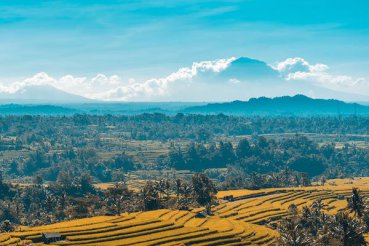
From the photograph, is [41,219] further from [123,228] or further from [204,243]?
[204,243]

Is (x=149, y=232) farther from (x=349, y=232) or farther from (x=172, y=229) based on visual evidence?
(x=349, y=232)

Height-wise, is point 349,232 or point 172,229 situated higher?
point 349,232

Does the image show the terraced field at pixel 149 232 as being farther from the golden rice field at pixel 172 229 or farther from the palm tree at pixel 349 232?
the palm tree at pixel 349 232

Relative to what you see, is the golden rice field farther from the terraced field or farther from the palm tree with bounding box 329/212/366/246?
the palm tree with bounding box 329/212/366/246

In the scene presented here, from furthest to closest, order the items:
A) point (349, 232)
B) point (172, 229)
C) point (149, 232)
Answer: point (172, 229), point (149, 232), point (349, 232)

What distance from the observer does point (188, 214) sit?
133 m

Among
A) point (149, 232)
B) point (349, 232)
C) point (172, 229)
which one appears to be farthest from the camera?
point (172, 229)

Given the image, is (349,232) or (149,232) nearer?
(349,232)

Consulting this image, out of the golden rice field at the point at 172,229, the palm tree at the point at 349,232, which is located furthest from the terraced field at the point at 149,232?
the palm tree at the point at 349,232

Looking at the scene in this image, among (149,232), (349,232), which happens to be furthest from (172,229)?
(349,232)

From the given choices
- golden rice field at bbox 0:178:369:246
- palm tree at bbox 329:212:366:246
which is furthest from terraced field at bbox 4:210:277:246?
palm tree at bbox 329:212:366:246

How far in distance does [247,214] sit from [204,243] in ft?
126

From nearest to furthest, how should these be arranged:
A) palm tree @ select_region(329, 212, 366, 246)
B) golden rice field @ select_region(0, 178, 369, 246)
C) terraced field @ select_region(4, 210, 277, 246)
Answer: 1. palm tree @ select_region(329, 212, 366, 246)
2. terraced field @ select_region(4, 210, 277, 246)
3. golden rice field @ select_region(0, 178, 369, 246)

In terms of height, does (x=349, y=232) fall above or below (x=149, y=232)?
above
